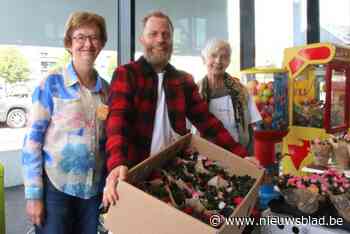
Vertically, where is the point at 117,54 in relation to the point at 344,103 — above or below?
above

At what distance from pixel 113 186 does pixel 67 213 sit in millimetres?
503

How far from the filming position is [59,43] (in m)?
2.45

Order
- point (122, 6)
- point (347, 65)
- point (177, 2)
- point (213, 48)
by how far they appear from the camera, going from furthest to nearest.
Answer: point (177, 2) → point (347, 65) → point (122, 6) → point (213, 48)

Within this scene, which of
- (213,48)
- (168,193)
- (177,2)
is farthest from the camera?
(177,2)

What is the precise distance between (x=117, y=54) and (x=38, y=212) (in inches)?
57.0

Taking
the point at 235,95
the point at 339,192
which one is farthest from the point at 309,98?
the point at 339,192

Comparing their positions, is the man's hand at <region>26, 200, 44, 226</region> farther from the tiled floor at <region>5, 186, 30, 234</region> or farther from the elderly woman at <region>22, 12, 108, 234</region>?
the tiled floor at <region>5, 186, 30, 234</region>

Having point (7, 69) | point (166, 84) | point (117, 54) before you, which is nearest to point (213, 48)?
point (166, 84)

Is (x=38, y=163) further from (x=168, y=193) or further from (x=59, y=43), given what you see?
(x=59, y=43)

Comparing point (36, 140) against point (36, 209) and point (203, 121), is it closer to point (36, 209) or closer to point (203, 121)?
point (36, 209)

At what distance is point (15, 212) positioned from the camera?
2469 millimetres

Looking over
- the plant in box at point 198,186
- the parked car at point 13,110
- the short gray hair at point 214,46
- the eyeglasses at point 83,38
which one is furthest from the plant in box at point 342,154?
the parked car at point 13,110

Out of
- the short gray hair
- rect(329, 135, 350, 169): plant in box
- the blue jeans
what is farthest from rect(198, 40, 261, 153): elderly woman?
the blue jeans

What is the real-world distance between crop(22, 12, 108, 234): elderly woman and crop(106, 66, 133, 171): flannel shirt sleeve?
0.15m
